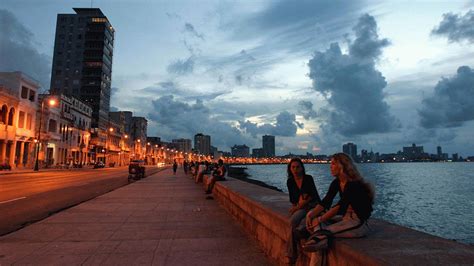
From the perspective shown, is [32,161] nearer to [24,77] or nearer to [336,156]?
[24,77]

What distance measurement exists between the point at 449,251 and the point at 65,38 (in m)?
131

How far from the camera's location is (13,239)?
7.23m

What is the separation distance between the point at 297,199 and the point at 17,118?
5519 centimetres

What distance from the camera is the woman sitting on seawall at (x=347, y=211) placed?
3992 millimetres

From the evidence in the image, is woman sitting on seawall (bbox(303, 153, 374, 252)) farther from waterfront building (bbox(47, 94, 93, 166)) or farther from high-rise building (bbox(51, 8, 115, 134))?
high-rise building (bbox(51, 8, 115, 134))

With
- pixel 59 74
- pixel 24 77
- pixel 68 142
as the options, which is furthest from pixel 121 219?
pixel 59 74

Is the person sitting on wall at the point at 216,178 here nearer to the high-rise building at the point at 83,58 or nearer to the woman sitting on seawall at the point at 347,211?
the woman sitting on seawall at the point at 347,211

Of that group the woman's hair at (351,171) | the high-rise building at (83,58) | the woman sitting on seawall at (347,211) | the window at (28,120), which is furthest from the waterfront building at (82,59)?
the woman sitting on seawall at (347,211)

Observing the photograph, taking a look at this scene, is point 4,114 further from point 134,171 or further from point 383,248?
point 383,248

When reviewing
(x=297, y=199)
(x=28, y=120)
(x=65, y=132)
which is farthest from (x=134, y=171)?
(x=65, y=132)

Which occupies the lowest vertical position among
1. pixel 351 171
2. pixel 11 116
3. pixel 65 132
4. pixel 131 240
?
pixel 131 240

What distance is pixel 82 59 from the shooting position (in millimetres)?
114250

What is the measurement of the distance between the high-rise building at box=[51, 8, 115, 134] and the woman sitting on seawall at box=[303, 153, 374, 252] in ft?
375

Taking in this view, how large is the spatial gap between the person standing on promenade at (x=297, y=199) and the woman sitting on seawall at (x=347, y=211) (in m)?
0.35
